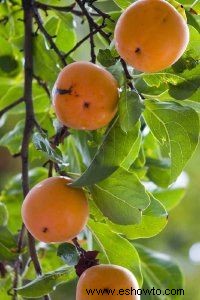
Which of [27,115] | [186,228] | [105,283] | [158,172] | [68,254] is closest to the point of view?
[105,283]

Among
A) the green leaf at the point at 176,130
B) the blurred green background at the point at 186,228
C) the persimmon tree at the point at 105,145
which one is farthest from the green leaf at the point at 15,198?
the blurred green background at the point at 186,228

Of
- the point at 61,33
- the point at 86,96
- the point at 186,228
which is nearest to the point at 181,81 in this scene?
the point at 86,96

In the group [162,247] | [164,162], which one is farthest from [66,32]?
[162,247]

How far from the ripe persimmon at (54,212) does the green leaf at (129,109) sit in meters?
0.13

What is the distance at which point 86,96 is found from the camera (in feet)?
3.50

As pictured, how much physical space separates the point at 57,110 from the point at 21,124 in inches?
27.6

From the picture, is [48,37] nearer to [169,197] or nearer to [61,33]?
[61,33]

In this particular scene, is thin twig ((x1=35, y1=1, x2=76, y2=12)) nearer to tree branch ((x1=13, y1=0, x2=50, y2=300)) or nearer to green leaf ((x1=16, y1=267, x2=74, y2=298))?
tree branch ((x1=13, y1=0, x2=50, y2=300))

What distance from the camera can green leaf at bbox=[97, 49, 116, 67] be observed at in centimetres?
121

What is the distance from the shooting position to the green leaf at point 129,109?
1078mm

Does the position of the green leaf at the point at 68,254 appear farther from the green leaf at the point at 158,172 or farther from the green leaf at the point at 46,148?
the green leaf at the point at 158,172

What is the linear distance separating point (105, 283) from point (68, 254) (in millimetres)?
129

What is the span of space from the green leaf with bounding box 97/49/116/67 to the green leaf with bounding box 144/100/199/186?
0.09m

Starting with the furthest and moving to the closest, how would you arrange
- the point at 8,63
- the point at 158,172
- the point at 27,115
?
the point at 8,63 → the point at 158,172 → the point at 27,115
